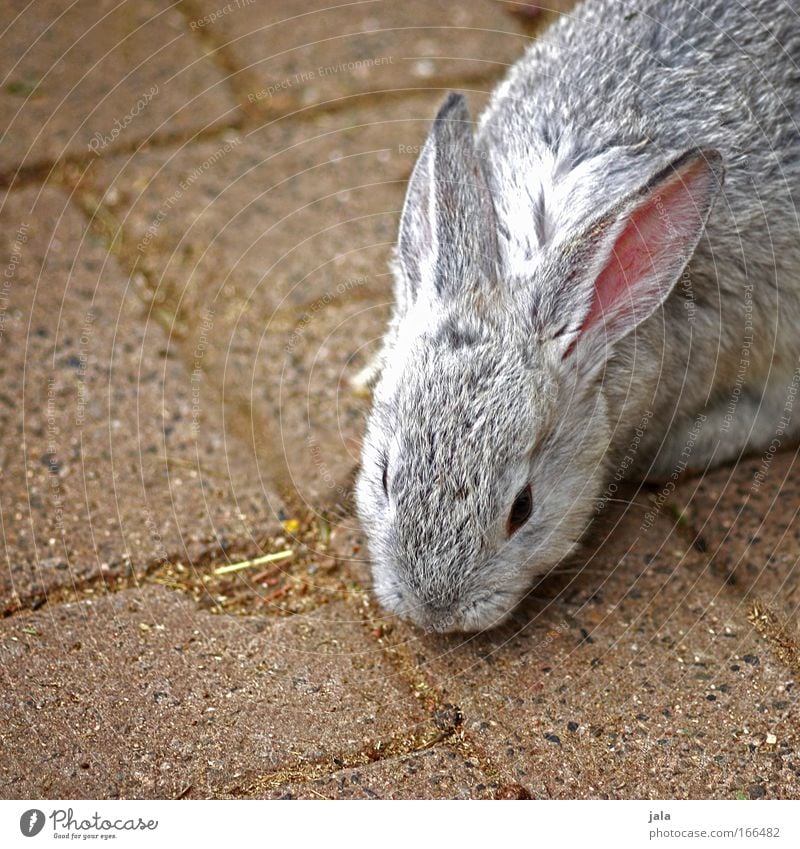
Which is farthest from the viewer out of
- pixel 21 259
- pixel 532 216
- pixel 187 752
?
pixel 21 259

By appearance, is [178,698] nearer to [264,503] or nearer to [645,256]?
[264,503]

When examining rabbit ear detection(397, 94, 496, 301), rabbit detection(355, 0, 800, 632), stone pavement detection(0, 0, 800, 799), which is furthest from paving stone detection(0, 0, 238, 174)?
rabbit ear detection(397, 94, 496, 301)

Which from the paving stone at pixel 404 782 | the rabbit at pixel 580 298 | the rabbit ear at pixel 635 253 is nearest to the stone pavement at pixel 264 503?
the paving stone at pixel 404 782

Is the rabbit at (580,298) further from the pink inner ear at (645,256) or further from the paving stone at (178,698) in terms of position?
the paving stone at (178,698)

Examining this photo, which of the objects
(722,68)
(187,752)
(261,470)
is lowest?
(187,752)

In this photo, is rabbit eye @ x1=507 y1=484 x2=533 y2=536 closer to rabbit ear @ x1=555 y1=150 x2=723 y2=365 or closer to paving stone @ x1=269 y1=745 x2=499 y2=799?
rabbit ear @ x1=555 y1=150 x2=723 y2=365

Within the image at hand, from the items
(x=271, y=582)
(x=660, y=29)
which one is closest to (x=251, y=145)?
(x=660, y=29)

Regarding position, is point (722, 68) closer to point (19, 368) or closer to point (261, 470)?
point (261, 470)
